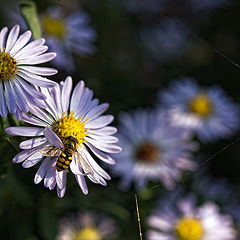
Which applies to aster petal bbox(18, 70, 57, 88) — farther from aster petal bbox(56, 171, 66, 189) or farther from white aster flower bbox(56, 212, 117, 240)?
white aster flower bbox(56, 212, 117, 240)

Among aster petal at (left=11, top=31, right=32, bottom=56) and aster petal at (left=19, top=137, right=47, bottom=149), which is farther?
aster petal at (left=11, top=31, right=32, bottom=56)

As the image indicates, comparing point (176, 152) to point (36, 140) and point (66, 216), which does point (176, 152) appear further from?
point (36, 140)

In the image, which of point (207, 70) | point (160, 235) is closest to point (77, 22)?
point (207, 70)

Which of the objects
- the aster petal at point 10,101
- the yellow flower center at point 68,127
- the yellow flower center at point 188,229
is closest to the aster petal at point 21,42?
the aster petal at point 10,101

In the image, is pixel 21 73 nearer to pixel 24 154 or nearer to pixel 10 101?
pixel 10 101

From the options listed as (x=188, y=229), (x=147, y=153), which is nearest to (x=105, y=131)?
(x=188, y=229)

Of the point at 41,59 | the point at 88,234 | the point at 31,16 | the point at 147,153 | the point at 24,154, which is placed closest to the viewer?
the point at 24,154

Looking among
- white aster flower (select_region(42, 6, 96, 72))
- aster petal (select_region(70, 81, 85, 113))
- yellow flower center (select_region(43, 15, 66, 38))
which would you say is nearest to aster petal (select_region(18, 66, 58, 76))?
aster petal (select_region(70, 81, 85, 113))
